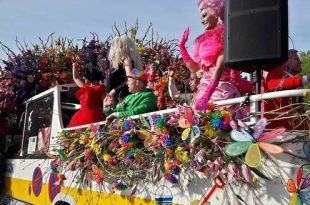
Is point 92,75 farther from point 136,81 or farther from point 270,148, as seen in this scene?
point 270,148

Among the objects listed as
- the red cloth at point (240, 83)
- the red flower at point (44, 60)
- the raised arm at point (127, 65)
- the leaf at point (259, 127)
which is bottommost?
the leaf at point (259, 127)

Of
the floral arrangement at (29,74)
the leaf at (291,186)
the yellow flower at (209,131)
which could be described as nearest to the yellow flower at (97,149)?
the yellow flower at (209,131)

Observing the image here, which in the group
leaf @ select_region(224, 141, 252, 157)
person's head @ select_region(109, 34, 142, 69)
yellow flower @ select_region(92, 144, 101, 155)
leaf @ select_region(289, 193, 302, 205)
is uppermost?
person's head @ select_region(109, 34, 142, 69)

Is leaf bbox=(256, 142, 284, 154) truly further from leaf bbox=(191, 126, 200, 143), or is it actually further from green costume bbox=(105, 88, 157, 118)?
green costume bbox=(105, 88, 157, 118)

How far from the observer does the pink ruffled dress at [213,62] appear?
363 cm

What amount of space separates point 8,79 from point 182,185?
209 inches

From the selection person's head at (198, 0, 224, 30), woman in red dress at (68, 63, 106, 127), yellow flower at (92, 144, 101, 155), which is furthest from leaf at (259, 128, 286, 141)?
woman in red dress at (68, 63, 106, 127)

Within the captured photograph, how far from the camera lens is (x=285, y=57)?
8.57 ft

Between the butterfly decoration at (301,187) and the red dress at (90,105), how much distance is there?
326cm

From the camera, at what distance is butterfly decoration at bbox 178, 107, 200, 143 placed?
2.88 meters

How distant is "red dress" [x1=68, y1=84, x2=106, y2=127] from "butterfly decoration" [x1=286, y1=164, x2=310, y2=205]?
3.26 meters

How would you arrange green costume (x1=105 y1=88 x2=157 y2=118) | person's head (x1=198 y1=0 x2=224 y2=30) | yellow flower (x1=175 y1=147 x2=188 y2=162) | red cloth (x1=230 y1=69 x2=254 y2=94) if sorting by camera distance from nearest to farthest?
1. yellow flower (x1=175 y1=147 x2=188 y2=162)
2. person's head (x1=198 y1=0 x2=224 y2=30)
3. red cloth (x1=230 y1=69 x2=254 y2=94)
4. green costume (x1=105 y1=88 x2=157 y2=118)

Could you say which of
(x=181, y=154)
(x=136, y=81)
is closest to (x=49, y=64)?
(x=136, y=81)

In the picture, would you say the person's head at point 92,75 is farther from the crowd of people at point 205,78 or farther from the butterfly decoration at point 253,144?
the butterfly decoration at point 253,144
